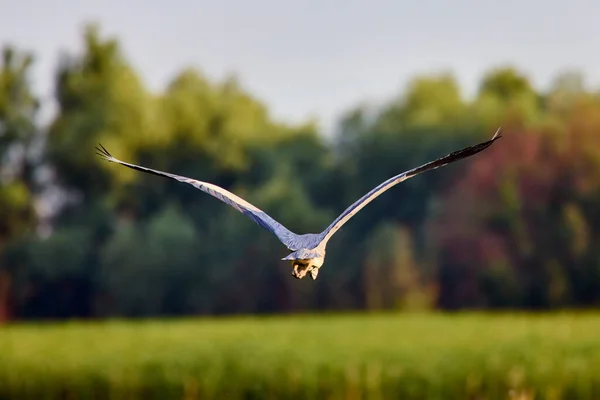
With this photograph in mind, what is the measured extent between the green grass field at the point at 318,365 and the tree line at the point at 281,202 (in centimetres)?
2086

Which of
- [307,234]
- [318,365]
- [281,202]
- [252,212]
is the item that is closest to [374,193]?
[307,234]

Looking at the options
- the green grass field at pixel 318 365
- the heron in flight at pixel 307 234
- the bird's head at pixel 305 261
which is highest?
the heron in flight at pixel 307 234

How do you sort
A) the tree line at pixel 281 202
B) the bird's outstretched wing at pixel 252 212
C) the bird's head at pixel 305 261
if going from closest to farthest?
the bird's head at pixel 305 261 < the bird's outstretched wing at pixel 252 212 < the tree line at pixel 281 202

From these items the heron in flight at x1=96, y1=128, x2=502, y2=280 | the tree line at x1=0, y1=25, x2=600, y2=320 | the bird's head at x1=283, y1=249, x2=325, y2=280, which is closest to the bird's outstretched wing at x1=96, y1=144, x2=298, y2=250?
the heron in flight at x1=96, y1=128, x2=502, y2=280

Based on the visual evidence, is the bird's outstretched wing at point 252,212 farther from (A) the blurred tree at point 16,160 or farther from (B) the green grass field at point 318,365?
(A) the blurred tree at point 16,160

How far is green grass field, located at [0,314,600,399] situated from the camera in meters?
20.8

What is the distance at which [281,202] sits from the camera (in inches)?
2121

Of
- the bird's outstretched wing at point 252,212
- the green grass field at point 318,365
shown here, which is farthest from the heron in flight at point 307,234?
the green grass field at point 318,365

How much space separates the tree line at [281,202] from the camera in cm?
4947

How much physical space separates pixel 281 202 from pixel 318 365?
1271 inches

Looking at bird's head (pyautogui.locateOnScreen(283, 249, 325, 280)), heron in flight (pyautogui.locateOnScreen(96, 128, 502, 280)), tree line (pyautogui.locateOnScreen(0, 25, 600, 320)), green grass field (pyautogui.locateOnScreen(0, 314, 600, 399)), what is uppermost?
tree line (pyautogui.locateOnScreen(0, 25, 600, 320))

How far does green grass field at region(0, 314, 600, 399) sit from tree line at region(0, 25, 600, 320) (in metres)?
20.9

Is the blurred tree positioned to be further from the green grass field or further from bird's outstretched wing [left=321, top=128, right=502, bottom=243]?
bird's outstretched wing [left=321, top=128, right=502, bottom=243]

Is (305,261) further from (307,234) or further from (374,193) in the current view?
(374,193)
